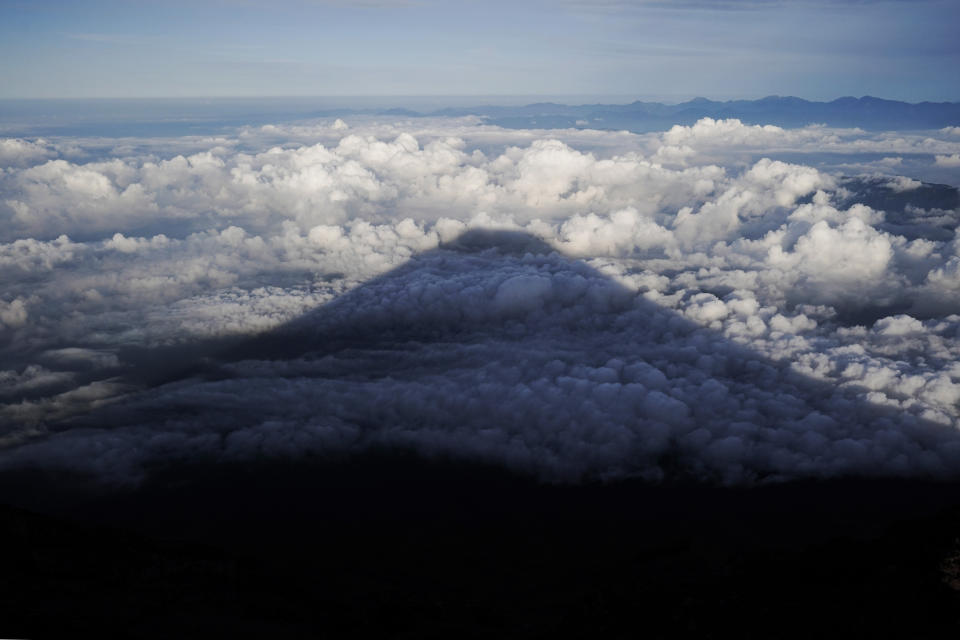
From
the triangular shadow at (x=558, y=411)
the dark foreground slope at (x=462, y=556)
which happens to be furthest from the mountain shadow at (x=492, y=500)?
the triangular shadow at (x=558, y=411)

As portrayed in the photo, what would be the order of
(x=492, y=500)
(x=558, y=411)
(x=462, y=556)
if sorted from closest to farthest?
1. (x=462, y=556)
2. (x=492, y=500)
3. (x=558, y=411)

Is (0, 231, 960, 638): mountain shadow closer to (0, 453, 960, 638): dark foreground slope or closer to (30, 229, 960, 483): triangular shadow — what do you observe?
(0, 453, 960, 638): dark foreground slope

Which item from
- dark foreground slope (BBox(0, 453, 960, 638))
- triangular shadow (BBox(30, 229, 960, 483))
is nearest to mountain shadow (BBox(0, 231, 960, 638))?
dark foreground slope (BBox(0, 453, 960, 638))

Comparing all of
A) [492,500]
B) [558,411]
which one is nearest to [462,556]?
[492,500]

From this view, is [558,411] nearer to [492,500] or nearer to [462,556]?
[492,500]

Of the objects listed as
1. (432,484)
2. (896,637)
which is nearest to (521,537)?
(432,484)

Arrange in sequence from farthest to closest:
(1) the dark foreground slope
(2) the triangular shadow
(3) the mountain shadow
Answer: (2) the triangular shadow → (3) the mountain shadow → (1) the dark foreground slope

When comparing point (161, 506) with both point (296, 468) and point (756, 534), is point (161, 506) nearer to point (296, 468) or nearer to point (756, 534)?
point (296, 468)

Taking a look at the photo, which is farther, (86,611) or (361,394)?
(361,394)
